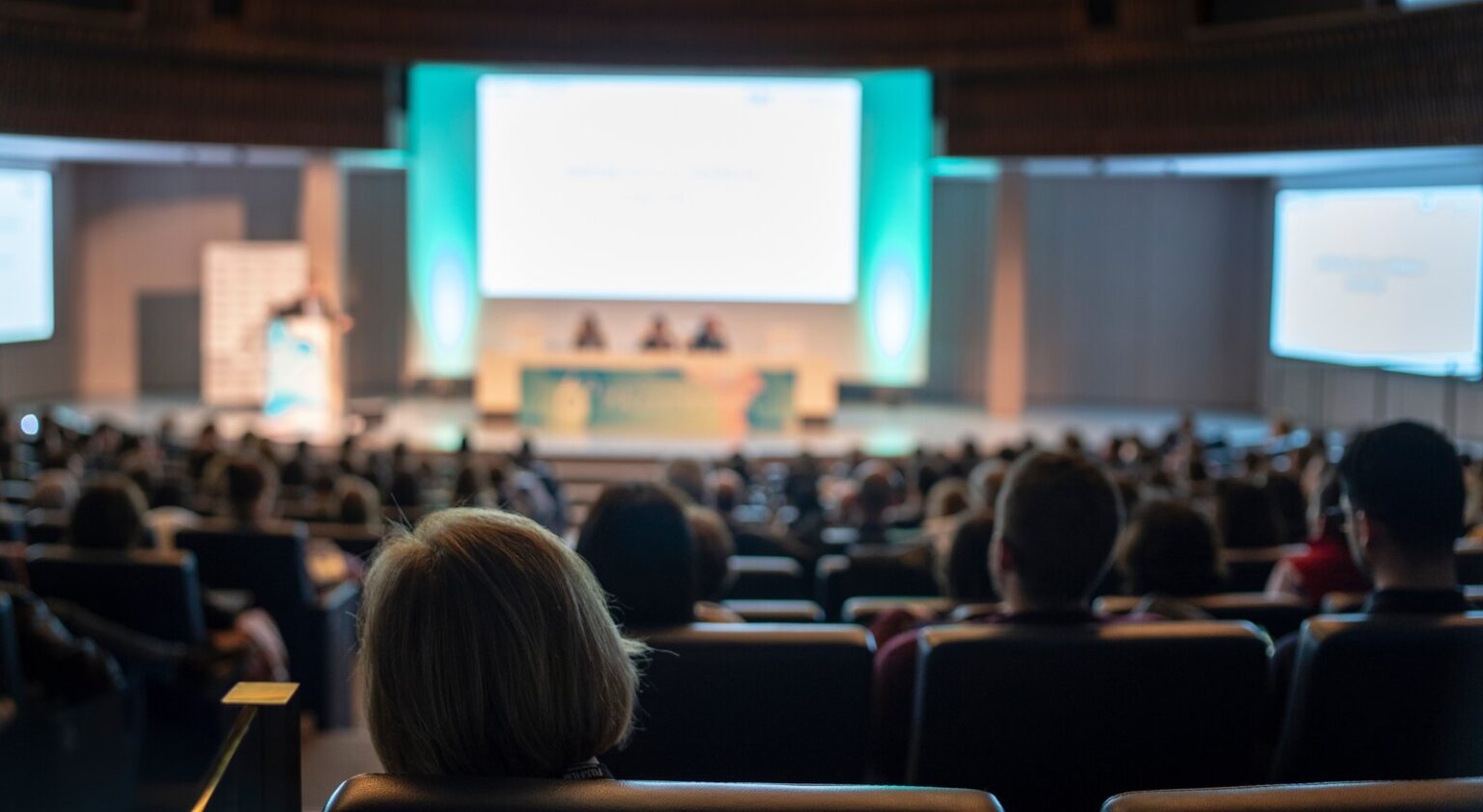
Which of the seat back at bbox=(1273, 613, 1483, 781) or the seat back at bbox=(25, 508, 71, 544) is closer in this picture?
the seat back at bbox=(1273, 613, 1483, 781)

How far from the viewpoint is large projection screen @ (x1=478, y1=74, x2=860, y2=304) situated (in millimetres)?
13648

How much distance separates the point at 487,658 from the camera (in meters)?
1.36

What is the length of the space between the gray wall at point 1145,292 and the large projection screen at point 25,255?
10583 millimetres

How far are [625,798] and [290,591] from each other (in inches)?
155

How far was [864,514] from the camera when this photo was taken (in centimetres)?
555

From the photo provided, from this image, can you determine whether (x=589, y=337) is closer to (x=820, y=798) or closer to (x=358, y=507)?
(x=358, y=507)

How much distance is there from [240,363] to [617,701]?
13.4m

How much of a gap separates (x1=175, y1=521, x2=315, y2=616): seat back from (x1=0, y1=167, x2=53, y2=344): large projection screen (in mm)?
10829

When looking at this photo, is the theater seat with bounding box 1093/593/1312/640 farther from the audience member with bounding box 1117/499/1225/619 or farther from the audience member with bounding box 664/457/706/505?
the audience member with bounding box 664/457/706/505

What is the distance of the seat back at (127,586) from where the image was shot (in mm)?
4078

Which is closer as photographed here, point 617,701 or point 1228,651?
point 617,701

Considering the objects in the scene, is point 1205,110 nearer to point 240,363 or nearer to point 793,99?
point 793,99

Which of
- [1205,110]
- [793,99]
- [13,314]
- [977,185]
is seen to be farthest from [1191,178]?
[13,314]

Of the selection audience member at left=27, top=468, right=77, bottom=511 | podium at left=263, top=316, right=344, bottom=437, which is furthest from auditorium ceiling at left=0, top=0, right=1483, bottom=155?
audience member at left=27, top=468, right=77, bottom=511
